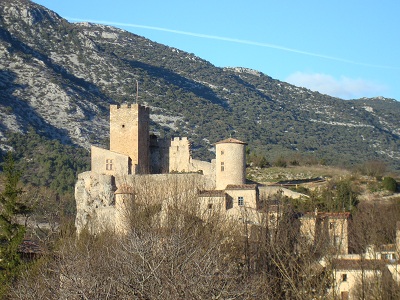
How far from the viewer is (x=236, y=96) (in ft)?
522

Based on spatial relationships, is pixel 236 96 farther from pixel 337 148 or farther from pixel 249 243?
pixel 249 243

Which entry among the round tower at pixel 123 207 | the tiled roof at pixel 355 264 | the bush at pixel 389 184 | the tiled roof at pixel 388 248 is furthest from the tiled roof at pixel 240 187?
the bush at pixel 389 184

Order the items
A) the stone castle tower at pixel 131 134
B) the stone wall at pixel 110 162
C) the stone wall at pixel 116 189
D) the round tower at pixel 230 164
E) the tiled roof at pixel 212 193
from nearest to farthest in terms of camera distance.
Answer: the stone wall at pixel 116 189 < the tiled roof at pixel 212 193 < the round tower at pixel 230 164 < the stone wall at pixel 110 162 < the stone castle tower at pixel 131 134

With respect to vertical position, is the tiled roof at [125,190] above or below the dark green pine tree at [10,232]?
above

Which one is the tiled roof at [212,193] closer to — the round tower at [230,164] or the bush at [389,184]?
the round tower at [230,164]

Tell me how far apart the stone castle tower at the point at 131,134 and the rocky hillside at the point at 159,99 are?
3862 cm

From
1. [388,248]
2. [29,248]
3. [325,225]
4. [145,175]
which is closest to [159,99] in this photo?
[145,175]

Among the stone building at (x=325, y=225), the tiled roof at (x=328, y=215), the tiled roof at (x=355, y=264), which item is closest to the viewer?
the tiled roof at (x=355, y=264)

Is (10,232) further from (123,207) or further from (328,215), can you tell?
(328,215)

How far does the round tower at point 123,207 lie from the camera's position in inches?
2020

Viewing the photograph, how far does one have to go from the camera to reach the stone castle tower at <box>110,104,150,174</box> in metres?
64.6

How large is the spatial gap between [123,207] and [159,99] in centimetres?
8394

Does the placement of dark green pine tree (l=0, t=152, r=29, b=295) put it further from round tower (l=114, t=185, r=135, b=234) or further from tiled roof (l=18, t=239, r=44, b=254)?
round tower (l=114, t=185, r=135, b=234)

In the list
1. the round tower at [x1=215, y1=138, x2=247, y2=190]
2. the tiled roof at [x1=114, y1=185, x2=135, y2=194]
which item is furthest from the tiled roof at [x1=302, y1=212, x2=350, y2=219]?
the tiled roof at [x1=114, y1=185, x2=135, y2=194]
